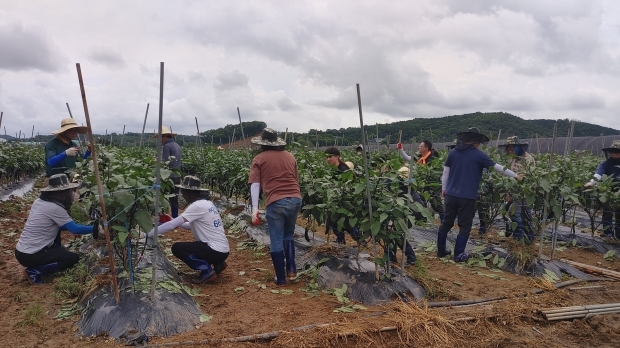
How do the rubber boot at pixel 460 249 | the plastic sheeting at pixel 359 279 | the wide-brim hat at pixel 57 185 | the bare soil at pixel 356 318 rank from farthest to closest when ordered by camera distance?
the rubber boot at pixel 460 249 → the wide-brim hat at pixel 57 185 → the plastic sheeting at pixel 359 279 → the bare soil at pixel 356 318

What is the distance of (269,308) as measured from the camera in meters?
3.82

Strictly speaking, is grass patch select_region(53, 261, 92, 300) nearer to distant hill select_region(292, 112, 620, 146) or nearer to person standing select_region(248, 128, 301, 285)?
person standing select_region(248, 128, 301, 285)

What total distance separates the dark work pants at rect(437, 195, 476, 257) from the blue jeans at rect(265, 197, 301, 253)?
2.17 meters

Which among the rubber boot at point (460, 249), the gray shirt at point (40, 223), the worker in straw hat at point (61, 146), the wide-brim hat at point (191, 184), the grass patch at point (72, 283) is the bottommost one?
the rubber boot at point (460, 249)

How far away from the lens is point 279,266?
14.6 feet

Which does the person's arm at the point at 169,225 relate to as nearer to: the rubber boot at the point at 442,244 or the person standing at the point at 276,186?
the person standing at the point at 276,186

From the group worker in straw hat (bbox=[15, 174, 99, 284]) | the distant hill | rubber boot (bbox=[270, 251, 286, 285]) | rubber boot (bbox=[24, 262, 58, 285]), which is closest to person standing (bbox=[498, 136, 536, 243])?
rubber boot (bbox=[270, 251, 286, 285])

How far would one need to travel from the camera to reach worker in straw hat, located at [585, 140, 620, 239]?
6230 millimetres

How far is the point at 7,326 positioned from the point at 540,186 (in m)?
5.58

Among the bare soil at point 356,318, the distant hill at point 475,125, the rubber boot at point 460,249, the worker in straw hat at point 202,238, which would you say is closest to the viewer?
the bare soil at point 356,318

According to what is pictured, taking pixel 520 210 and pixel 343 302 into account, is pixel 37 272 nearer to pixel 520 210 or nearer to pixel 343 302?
pixel 343 302

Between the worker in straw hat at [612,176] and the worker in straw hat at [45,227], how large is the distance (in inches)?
263

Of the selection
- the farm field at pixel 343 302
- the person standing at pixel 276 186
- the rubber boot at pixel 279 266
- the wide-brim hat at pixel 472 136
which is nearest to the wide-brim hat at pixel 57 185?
the farm field at pixel 343 302

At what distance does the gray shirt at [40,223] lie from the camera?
4352 mm
